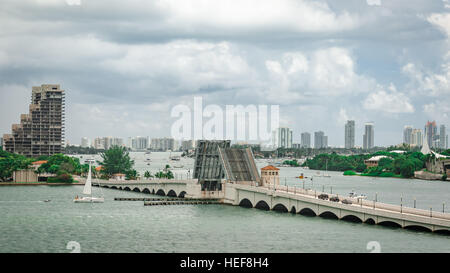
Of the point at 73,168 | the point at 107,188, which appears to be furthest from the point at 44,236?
the point at 73,168

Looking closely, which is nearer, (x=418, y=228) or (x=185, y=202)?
(x=418, y=228)

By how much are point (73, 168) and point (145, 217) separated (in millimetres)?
99389

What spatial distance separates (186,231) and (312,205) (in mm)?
20225

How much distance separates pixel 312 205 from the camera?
84.2 metres

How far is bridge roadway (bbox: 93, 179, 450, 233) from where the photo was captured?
6856 centimetres

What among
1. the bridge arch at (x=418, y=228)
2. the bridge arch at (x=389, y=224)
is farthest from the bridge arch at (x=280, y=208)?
the bridge arch at (x=418, y=228)

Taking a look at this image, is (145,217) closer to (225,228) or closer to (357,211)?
(225,228)

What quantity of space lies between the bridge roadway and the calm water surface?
1.52m

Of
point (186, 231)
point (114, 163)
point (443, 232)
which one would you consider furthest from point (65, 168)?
point (443, 232)

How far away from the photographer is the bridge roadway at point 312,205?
6856 centimetres

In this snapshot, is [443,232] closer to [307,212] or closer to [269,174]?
[307,212]

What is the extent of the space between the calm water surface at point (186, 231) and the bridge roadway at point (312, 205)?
1523 mm
